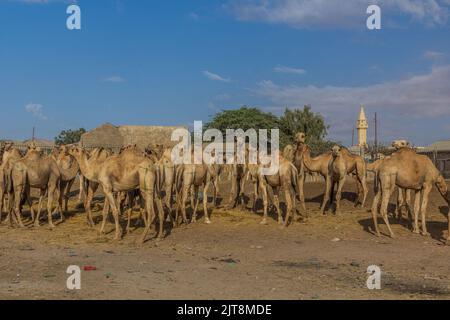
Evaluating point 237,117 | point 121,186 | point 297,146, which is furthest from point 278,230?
point 237,117

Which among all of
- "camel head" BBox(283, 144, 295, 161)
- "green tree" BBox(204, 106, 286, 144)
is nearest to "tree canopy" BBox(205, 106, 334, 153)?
"green tree" BBox(204, 106, 286, 144)

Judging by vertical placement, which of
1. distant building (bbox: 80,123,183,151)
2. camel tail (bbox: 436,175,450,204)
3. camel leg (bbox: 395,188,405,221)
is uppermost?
distant building (bbox: 80,123,183,151)

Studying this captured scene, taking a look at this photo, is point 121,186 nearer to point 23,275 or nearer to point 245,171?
point 23,275

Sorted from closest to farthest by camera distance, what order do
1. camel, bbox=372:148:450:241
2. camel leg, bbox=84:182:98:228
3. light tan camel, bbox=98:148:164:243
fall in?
light tan camel, bbox=98:148:164:243
camel, bbox=372:148:450:241
camel leg, bbox=84:182:98:228

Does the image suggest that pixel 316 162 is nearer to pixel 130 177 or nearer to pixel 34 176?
pixel 130 177

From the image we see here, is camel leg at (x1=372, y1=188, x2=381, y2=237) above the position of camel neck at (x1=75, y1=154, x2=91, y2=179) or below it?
below

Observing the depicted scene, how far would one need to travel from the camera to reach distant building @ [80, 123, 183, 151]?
40.6 meters

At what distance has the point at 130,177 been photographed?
522 inches

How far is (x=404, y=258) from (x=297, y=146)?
30.8 ft

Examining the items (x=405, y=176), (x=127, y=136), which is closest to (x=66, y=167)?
(x=405, y=176)

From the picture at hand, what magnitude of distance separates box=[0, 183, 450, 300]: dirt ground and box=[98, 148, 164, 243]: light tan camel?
83 centimetres

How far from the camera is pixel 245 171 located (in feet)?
60.9

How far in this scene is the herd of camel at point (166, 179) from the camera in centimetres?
1338

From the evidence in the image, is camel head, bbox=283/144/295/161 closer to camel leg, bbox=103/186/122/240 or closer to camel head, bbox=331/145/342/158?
camel head, bbox=331/145/342/158
